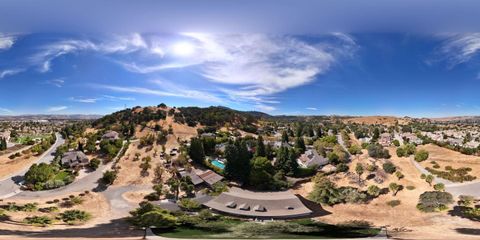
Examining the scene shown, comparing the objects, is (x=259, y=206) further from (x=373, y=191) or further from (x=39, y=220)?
(x=39, y=220)

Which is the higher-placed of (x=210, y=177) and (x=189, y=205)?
(x=210, y=177)

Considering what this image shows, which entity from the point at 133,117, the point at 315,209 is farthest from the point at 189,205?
the point at 133,117

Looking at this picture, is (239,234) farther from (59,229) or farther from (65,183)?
(65,183)

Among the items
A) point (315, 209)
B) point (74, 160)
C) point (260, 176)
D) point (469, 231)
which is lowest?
point (469, 231)

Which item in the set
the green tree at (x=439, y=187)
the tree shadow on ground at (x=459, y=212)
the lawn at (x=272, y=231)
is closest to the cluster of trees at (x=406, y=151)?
the green tree at (x=439, y=187)

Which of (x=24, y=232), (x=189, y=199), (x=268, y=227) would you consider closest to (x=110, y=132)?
(x=189, y=199)

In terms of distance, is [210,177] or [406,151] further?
[406,151]

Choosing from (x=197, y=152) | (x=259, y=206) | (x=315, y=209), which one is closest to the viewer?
(x=259, y=206)
